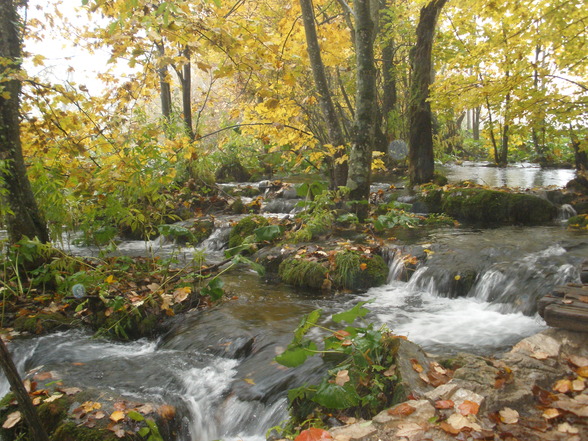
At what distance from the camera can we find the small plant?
2.48 meters

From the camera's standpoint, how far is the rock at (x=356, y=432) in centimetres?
210

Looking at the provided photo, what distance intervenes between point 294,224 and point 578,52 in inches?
237

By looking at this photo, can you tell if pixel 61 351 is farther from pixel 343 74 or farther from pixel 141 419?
pixel 343 74

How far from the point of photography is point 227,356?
13.2 feet

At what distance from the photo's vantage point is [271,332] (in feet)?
14.4

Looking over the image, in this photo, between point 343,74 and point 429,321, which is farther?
point 343,74

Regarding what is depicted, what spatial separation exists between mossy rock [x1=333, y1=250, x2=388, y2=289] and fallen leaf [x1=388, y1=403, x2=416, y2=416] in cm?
353

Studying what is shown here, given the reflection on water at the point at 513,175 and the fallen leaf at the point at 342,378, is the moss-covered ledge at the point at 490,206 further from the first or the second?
the fallen leaf at the point at 342,378

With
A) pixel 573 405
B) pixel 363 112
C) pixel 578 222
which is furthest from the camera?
pixel 578 222

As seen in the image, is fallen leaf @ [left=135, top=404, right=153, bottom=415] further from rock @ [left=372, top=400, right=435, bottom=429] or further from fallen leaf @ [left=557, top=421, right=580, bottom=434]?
fallen leaf @ [left=557, top=421, right=580, bottom=434]

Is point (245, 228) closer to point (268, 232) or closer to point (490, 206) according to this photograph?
point (268, 232)

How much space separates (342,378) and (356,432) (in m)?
0.54

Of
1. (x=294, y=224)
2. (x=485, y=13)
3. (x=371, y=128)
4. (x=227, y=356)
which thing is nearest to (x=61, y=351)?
(x=227, y=356)

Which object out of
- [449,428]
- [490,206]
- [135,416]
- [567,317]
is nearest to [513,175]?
[490,206]
